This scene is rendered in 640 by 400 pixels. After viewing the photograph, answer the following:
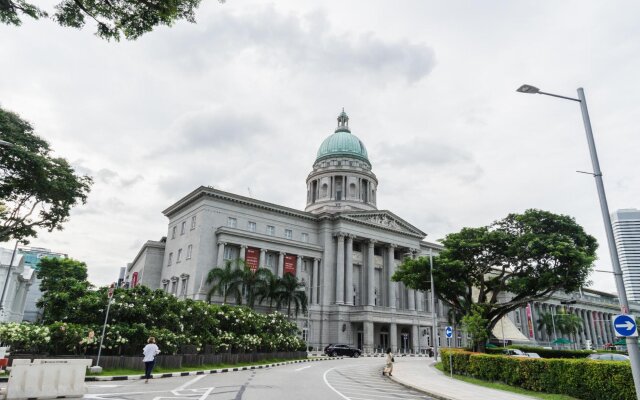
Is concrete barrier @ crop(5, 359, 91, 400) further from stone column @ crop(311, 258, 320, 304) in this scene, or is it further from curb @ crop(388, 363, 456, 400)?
stone column @ crop(311, 258, 320, 304)

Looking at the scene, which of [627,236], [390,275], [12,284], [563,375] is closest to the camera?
[563,375]

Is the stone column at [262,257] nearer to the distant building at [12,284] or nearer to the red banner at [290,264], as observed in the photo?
the red banner at [290,264]

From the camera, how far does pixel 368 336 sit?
55.2m

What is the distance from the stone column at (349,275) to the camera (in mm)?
58625

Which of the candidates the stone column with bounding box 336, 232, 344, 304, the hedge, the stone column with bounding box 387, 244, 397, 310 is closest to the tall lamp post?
the hedge

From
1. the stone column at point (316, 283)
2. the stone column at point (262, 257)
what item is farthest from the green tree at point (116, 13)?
the stone column at point (316, 283)

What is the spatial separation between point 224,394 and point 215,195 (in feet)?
133

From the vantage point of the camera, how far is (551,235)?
1273 inches

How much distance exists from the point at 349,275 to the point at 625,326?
50.2 m

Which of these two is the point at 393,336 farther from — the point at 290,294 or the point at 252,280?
the point at 252,280

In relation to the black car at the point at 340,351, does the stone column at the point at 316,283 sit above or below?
above

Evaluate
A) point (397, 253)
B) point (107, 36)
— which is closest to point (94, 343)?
point (107, 36)

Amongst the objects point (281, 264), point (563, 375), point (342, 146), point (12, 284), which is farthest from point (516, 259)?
point (12, 284)

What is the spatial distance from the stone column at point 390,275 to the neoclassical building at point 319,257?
0.16 meters
